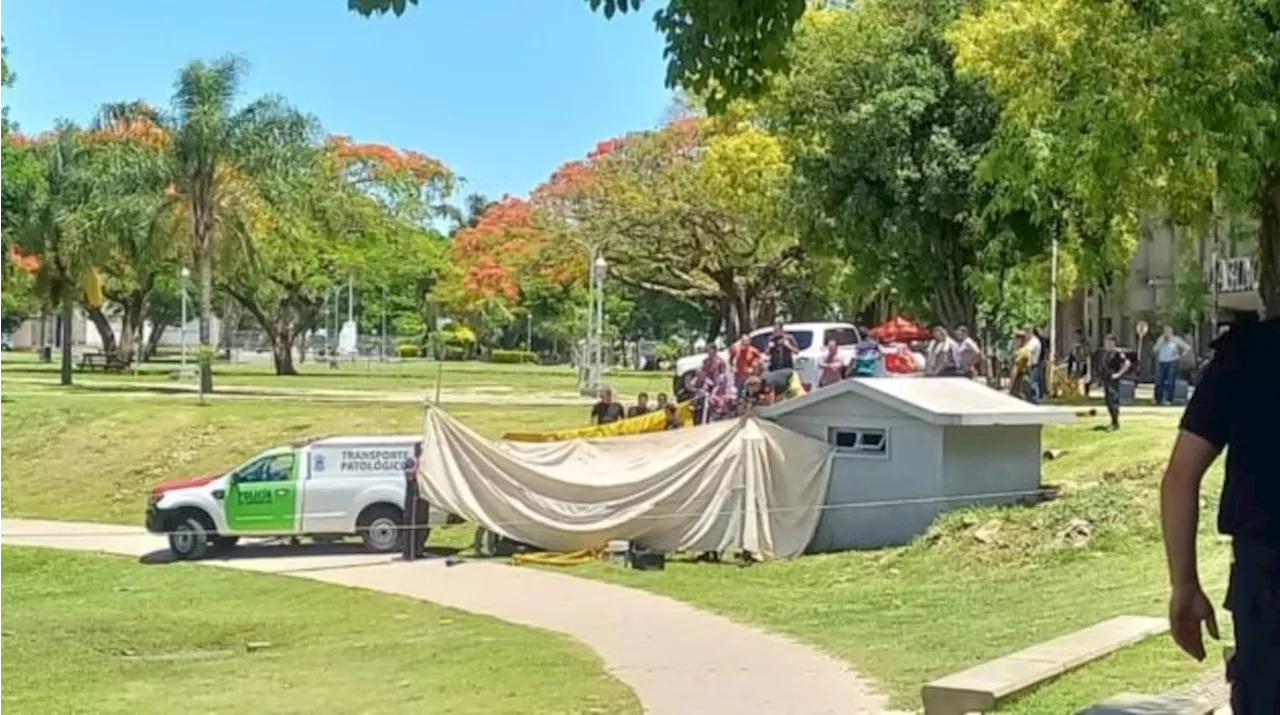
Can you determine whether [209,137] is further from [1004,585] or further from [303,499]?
[1004,585]

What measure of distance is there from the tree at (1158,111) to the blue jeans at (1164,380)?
28.2 feet

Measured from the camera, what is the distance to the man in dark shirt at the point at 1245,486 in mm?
3848

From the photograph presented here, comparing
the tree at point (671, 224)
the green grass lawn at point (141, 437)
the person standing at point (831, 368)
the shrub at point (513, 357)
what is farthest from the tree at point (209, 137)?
the shrub at point (513, 357)

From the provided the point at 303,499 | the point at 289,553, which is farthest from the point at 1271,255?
the point at 289,553

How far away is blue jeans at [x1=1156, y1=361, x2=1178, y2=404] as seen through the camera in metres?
30.5

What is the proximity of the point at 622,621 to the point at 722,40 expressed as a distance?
9914mm

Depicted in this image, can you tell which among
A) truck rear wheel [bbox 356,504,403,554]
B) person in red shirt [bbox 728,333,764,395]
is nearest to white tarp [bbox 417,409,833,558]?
truck rear wheel [bbox 356,504,403,554]

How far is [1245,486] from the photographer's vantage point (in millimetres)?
3926

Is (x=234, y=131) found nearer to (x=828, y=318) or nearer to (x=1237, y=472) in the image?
(x=828, y=318)

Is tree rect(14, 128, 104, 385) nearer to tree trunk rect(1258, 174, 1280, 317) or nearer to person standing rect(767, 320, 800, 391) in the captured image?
person standing rect(767, 320, 800, 391)

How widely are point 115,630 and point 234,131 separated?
23959mm

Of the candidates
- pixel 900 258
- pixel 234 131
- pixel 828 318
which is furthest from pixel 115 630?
pixel 828 318

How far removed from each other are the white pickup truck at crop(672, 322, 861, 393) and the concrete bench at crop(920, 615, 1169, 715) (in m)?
17.0

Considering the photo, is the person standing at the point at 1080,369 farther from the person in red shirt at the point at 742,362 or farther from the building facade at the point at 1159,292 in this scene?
the person in red shirt at the point at 742,362
